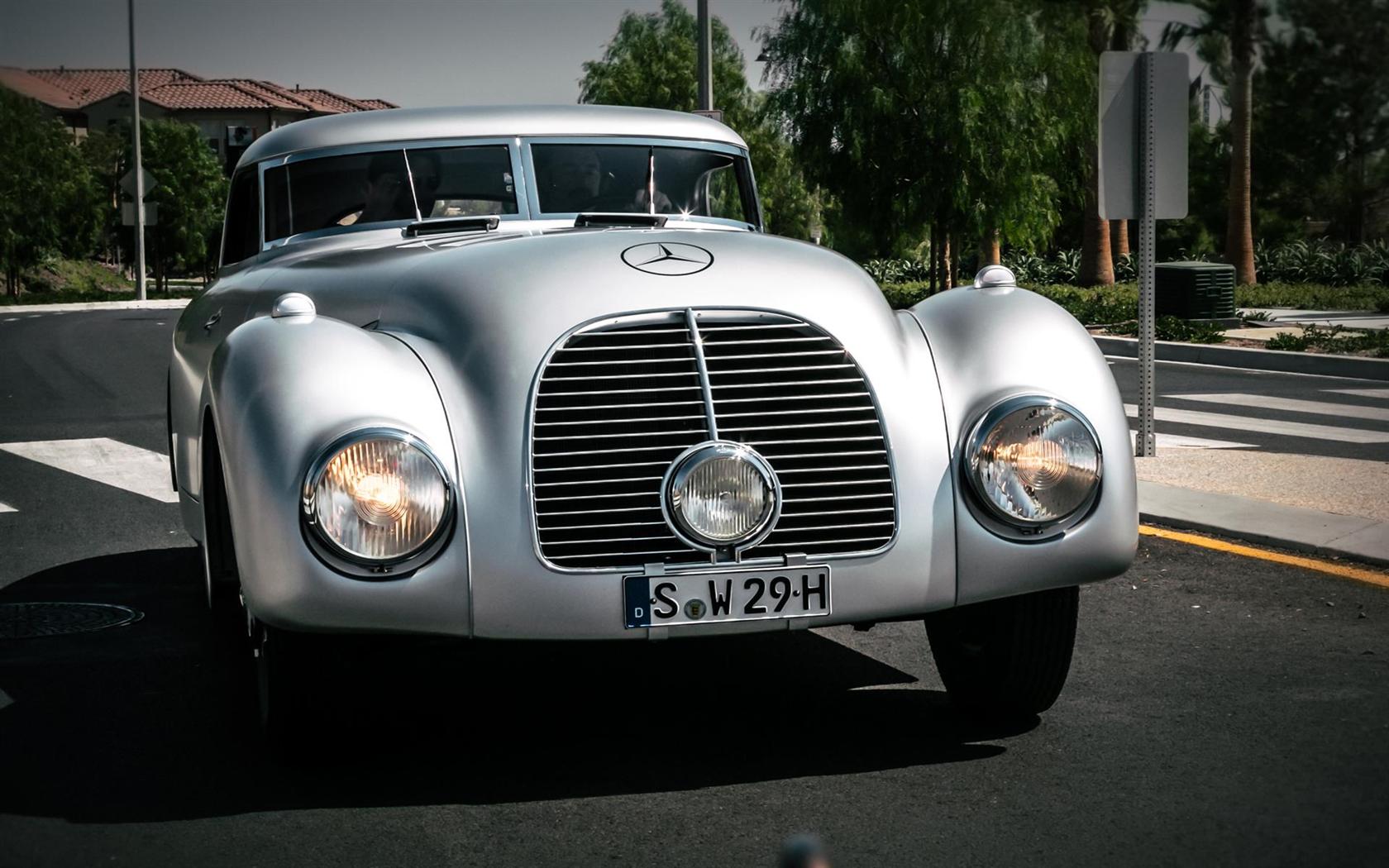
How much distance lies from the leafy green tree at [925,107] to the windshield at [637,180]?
67.7 feet

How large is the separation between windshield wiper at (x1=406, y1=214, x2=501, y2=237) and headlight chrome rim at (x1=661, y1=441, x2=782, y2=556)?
5.99 feet

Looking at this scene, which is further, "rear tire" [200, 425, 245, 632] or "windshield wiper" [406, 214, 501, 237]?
"windshield wiper" [406, 214, 501, 237]

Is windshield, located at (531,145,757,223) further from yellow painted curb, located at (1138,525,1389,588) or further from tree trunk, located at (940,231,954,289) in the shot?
tree trunk, located at (940,231,954,289)

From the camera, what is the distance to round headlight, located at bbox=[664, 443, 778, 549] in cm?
394

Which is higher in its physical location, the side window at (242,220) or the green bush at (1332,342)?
the side window at (242,220)

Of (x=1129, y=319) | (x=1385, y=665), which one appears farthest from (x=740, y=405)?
(x=1129, y=319)

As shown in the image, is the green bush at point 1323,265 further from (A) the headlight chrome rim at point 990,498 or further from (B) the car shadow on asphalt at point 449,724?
(A) the headlight chrome rim at point 990,498

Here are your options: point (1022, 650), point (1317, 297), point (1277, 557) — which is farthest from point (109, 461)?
point (1317, 297)

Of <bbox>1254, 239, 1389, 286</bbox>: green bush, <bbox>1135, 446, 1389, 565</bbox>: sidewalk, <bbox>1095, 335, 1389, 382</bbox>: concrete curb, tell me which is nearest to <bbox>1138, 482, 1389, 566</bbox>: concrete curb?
<bbox>1135, 446, 1389, 565</bbox>: sidewalk

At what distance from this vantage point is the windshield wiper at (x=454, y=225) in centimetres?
552

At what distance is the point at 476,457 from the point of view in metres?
3.96

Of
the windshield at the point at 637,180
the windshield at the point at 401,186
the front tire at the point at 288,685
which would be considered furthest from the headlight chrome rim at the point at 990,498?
the windshield at the point at 401,186

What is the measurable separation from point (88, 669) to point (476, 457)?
80.4 inches

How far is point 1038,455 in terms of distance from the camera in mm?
4184
